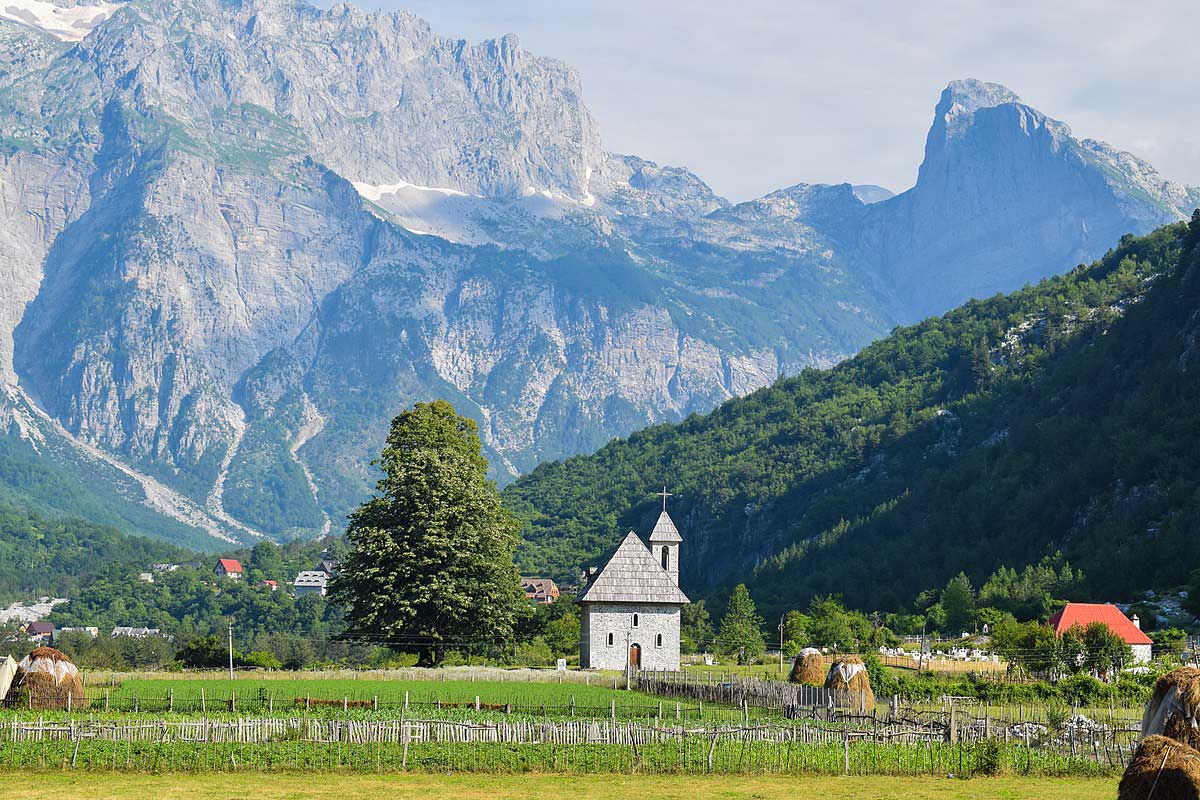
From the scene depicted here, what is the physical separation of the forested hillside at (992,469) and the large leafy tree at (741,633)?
17218 mm

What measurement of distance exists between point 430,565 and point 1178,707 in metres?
44.3

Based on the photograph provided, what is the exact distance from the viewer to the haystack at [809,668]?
2522 inches

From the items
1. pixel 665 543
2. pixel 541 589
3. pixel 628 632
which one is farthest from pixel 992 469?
pixel 628 632

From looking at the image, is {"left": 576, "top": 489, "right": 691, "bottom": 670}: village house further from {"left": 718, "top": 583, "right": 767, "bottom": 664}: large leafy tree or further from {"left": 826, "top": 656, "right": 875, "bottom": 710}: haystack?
{"left": 826, "top": 656, "right": 875, "bottom": 710}: haystack

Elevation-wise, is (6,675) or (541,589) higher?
(541,589)

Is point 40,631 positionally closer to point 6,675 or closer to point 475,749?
point 6,675

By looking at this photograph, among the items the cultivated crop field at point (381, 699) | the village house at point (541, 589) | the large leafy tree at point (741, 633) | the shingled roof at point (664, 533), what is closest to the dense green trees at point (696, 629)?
the large leafy tree at point (741, 633)

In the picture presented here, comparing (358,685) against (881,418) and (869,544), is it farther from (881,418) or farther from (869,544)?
(881,418)

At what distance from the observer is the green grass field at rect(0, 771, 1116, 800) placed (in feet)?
120

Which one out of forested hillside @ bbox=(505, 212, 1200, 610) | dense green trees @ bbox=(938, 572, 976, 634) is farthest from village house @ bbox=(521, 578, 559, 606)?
dense green trees @ bbox=(938, 572, 976, 634)

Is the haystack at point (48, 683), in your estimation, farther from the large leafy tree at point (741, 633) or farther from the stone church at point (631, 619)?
the large leafy tree at point (741, 633)

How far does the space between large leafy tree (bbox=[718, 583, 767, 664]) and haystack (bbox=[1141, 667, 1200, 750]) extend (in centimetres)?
5825

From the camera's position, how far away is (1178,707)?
33.4 meters

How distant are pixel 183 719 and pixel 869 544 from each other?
102315 mm
